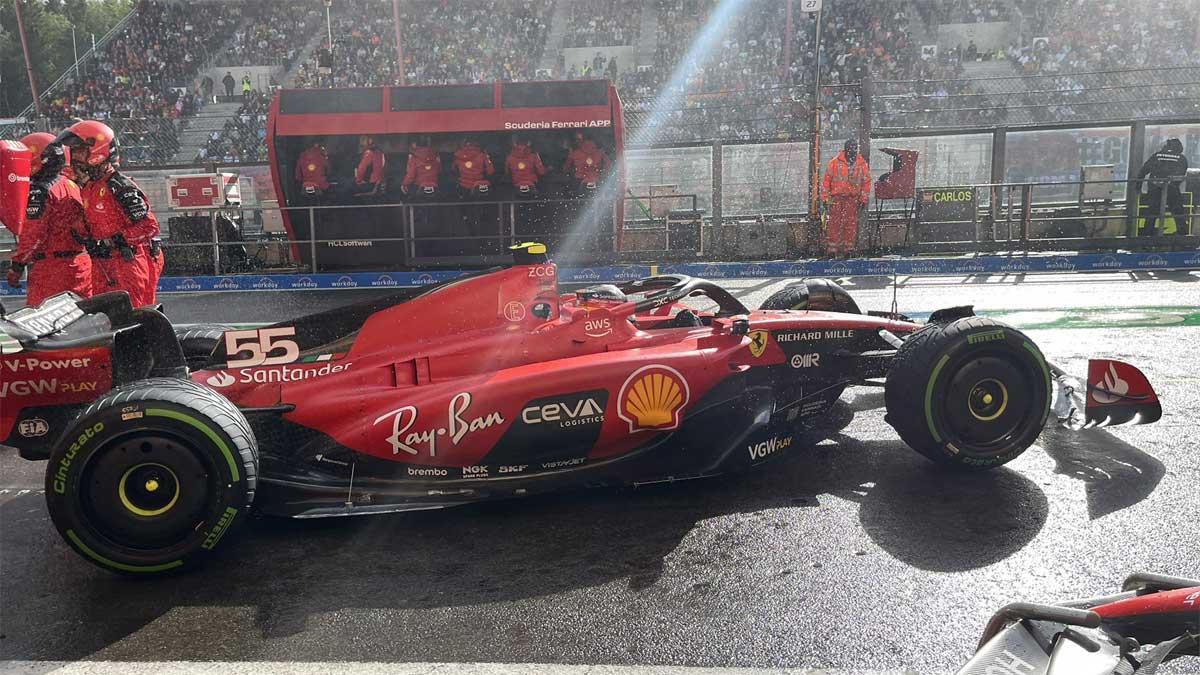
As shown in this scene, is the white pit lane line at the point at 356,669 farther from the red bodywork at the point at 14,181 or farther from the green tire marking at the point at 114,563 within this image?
the red bodywork at the point at 14,181

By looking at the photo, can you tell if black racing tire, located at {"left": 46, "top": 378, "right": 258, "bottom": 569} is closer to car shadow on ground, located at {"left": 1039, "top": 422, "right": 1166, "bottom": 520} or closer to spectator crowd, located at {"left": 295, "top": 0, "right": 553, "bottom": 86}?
car shadow on ground, located at {"left": 1039, "top": 422, "right": 1166, "bottom": 520}

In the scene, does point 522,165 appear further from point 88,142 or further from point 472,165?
point 88,142

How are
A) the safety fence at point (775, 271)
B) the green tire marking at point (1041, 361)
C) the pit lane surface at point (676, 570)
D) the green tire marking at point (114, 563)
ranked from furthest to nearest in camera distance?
the safety fence at point (775, 271) → the green tire marking at point (1041, 361) → the green tire marking at point (114, 563) → the pit lane surface at point (676, 570)

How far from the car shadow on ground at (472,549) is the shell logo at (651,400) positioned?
0.39 metres

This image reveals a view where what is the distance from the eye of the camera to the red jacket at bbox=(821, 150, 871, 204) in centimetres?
1497

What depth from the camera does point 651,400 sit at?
180 inches

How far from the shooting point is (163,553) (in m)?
3.81

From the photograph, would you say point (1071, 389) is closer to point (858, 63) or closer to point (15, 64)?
point (858, 63)

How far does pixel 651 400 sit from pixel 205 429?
2.08 meters

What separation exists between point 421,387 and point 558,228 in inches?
453

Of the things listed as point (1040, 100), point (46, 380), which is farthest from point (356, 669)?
point (1040, 100)

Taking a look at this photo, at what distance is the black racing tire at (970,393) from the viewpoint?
187 inches

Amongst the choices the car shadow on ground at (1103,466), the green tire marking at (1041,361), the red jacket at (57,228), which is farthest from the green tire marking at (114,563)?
the green tire marking at (1041,361)

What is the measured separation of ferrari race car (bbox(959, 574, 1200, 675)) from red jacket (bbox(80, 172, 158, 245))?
21.5ft
